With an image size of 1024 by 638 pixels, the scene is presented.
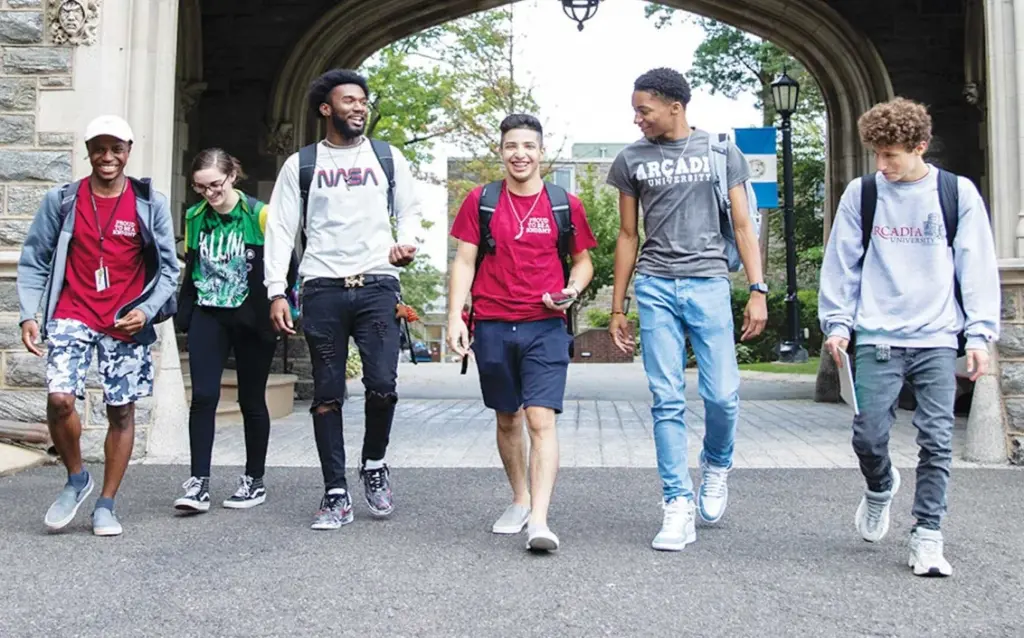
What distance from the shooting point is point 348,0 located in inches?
522

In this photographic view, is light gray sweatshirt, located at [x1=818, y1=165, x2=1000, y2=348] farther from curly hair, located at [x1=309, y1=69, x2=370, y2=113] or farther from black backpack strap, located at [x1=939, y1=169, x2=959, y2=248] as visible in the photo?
curly hair, located at [x1=309, y1=69, x2=370, y2=113]

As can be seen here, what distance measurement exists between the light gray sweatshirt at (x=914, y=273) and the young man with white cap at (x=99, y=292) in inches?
112

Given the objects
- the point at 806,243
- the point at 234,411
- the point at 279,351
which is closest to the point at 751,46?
the point at 806,243

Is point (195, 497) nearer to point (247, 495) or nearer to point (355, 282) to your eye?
point (247, 495)

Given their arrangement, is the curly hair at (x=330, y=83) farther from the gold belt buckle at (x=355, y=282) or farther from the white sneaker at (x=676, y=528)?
the white sneaker at (x=676, y=528)

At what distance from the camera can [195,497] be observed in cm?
532

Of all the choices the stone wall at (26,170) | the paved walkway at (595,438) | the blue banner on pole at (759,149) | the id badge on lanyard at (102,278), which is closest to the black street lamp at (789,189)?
the blue banner on pole at (759,149)

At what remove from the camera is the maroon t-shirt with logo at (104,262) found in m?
4.97

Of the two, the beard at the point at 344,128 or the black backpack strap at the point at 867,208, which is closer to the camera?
the black backpack strap at the point at 867,208

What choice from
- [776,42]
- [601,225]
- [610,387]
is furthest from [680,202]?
[601,225]

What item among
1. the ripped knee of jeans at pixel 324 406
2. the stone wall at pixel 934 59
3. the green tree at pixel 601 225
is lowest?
the ripped knee of jeans at pixel 324 406

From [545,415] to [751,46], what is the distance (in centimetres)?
2717

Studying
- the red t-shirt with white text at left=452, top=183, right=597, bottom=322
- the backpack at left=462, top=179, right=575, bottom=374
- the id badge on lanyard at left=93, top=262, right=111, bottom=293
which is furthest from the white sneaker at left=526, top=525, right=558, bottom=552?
the id badge on lanyard at left=93, top=262, right=111, bottom=293

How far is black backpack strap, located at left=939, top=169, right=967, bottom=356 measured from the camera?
4281 millimetres
